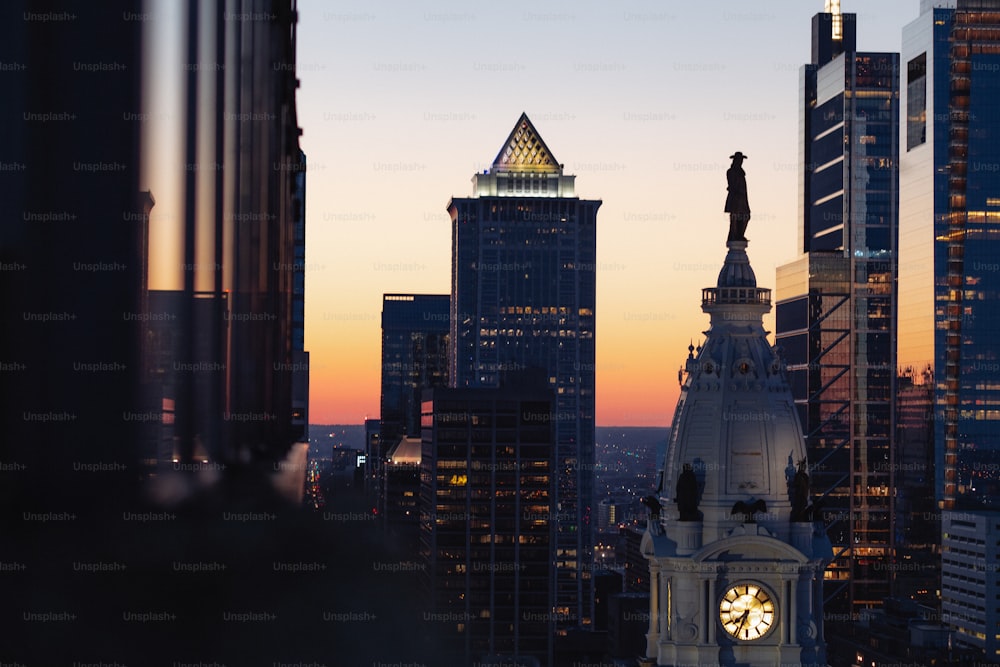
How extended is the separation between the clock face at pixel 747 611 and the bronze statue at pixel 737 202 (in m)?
7.00

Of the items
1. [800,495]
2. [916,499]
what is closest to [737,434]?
[800,495]

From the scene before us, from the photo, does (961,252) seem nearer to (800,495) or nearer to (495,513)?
(495,513)

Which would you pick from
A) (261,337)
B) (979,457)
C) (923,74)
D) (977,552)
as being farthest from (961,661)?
(261,337)

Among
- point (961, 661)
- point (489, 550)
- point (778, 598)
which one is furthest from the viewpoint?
point (489, 550)

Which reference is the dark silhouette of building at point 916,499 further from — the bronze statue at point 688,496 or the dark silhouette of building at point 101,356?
the dark silhouette of building at point 101,356

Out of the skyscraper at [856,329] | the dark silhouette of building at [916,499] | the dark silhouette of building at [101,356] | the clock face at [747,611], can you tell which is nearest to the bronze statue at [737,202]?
the clock face at [747,611]

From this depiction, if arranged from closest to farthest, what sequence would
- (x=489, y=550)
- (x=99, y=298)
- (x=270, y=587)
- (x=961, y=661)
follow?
(x=99, y=298)
(x=270, y=587)
(x=961, y=661)
(x=489, y=550)

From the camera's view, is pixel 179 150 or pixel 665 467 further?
pixel 665 467

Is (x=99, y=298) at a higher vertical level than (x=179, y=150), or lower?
lower

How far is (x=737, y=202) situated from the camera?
1303 inches

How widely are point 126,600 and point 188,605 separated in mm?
1517

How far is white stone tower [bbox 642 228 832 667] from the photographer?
99.0 feet

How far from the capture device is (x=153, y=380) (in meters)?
8.95

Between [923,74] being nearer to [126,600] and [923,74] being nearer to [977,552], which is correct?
[977,552]
